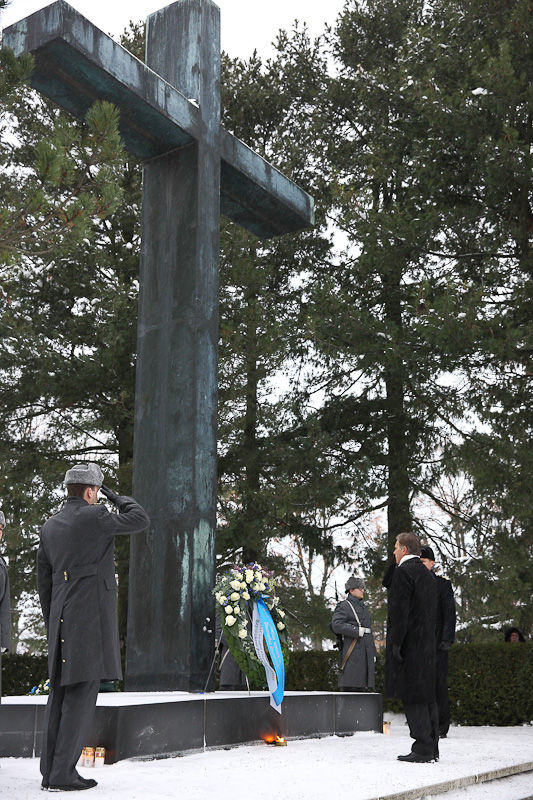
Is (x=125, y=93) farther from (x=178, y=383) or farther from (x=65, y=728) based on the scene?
(x=65, y=728)

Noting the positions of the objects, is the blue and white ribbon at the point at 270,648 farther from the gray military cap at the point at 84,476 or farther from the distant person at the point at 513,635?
the distant person at the point at 513,635

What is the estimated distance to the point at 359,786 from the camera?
15.7ft

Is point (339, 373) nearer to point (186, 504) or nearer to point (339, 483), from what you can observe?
point (339, 483)

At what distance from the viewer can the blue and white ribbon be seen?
22.1 ft

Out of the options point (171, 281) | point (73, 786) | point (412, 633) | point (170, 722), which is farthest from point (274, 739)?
point (171, 281)

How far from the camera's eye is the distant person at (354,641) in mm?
9336

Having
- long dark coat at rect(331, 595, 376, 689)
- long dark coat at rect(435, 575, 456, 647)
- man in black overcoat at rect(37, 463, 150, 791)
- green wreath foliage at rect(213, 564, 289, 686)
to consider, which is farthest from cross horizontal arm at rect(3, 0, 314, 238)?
long dark coat at rect(331, 595, 376, 689)

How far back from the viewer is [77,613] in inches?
181

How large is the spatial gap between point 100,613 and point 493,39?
488 inches

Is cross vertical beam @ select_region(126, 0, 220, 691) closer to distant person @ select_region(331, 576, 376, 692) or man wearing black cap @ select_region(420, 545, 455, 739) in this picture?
man wearing black cap @ select_region(420, 545, 455, 739)

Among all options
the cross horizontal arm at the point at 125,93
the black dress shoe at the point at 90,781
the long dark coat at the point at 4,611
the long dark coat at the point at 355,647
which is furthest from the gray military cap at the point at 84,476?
the long dark coat at the point at 355,647

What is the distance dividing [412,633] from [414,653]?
134 millimetres

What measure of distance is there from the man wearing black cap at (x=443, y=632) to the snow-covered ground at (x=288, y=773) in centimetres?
135

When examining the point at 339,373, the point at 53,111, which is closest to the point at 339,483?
the point at 339,373
